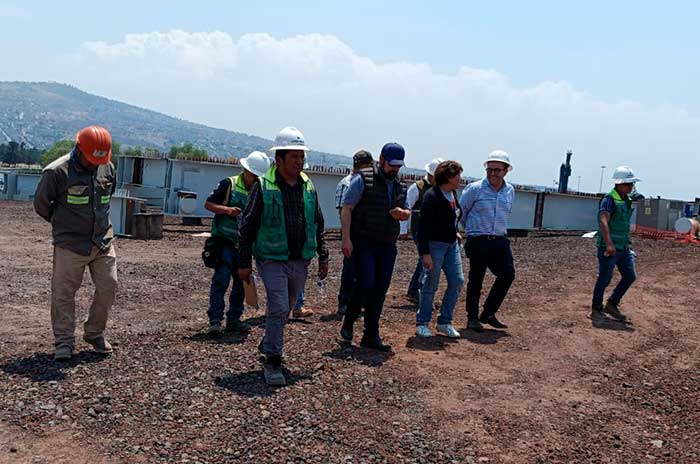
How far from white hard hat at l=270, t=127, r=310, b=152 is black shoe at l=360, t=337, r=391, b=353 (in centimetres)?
207

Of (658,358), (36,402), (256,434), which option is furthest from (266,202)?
(658,358)

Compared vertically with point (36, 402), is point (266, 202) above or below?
above

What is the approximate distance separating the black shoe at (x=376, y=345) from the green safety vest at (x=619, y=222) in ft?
12.4

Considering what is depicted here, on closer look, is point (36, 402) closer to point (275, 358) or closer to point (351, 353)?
point (275, 358)

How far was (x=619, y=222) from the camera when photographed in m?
9.18

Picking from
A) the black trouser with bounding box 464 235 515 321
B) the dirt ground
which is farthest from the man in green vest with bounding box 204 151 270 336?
the black trouser with bounding box 464 235 515 321

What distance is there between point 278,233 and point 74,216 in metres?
1.74

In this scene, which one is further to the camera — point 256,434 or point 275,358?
point 275,358

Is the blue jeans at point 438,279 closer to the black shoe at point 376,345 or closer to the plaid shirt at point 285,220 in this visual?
the black shoe at point 376,345

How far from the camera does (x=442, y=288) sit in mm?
11602

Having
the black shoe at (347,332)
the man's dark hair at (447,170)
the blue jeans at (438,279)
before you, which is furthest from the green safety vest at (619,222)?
the black shoe at (347,332)

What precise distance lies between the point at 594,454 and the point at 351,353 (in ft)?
7.84

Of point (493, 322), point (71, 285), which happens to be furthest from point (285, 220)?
point (493, 322)

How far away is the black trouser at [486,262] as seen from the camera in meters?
7.95
